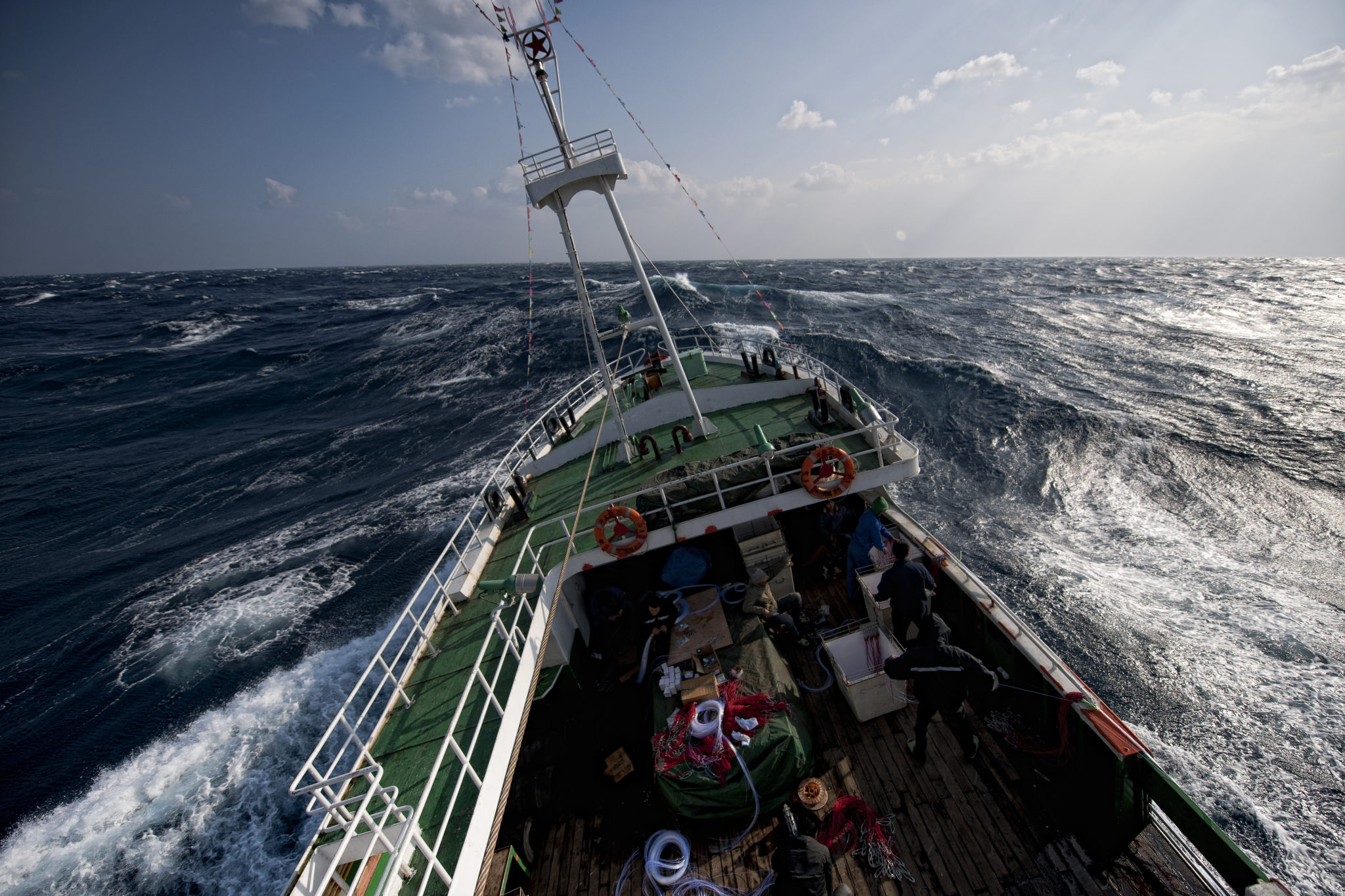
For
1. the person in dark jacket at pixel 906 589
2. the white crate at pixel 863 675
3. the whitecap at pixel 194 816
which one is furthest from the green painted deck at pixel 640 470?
the whitecap at pixel 194 816

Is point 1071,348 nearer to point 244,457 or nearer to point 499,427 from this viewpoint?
point 499,427

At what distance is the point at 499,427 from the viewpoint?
29.9 meters

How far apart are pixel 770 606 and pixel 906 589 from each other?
2.73 m

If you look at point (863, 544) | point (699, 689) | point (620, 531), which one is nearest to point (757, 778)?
point (699, 689)

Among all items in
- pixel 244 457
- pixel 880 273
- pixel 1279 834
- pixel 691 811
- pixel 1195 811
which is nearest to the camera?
pixel 1195 811

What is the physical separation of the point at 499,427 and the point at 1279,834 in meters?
30.9

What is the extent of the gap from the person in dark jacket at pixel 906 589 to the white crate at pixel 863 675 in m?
1.12

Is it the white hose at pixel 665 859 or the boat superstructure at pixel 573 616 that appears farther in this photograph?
the white hose at pixel 665 859

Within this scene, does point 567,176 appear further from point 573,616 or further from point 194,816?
point 194,816

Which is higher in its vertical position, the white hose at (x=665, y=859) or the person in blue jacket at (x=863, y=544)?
the person in blue jacket at (x=863, y=544)

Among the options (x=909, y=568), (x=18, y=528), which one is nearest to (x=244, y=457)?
(x=18, y=528)

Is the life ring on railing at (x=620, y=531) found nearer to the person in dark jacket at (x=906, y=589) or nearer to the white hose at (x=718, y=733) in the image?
the white hose at (x=718, y=733)

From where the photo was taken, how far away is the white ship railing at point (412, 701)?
446 centimetres

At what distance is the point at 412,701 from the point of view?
7.18 meters
